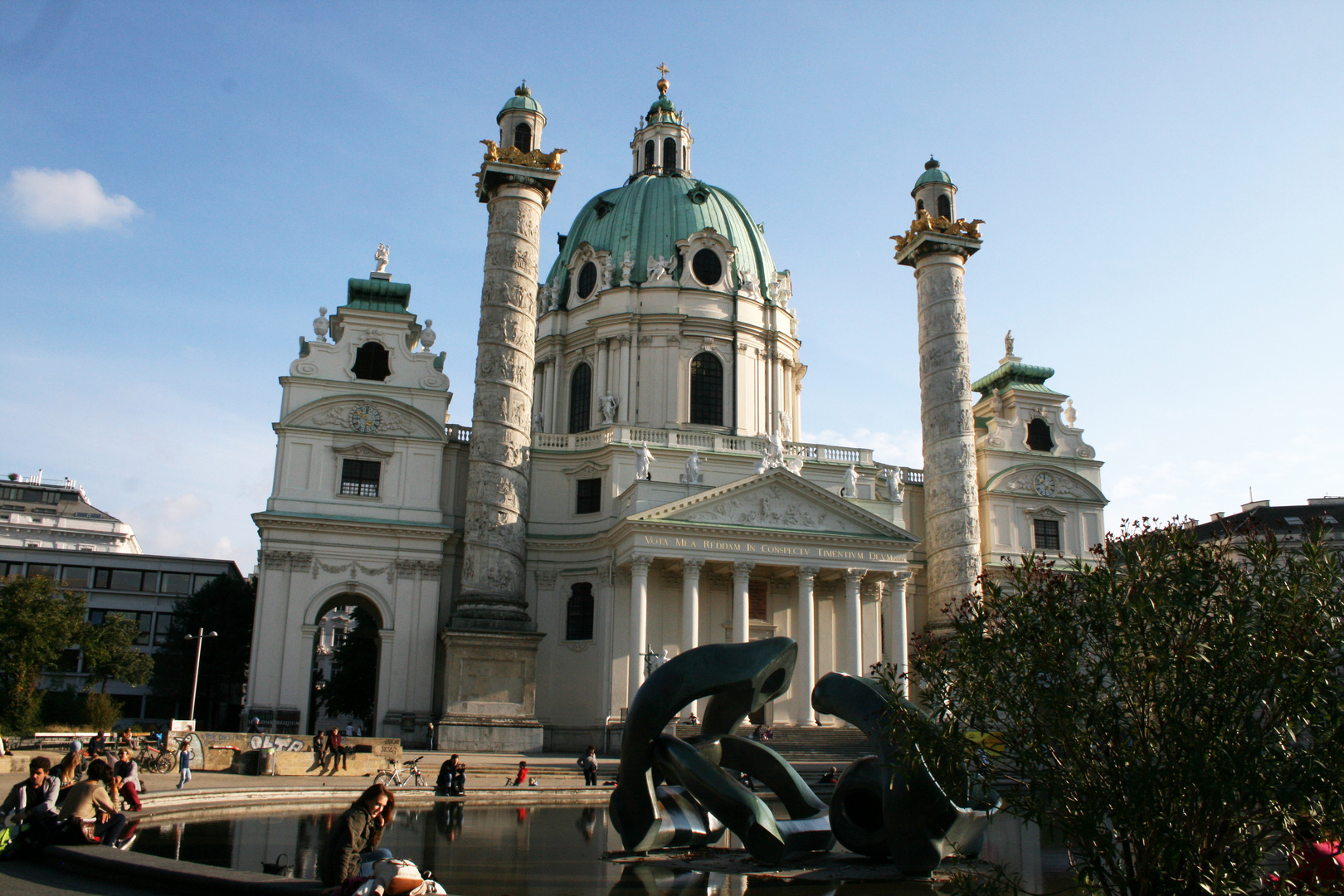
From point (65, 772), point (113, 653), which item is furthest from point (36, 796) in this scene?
point (113, 653)

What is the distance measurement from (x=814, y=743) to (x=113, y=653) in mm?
31244

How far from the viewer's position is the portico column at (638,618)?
3472 centimetres

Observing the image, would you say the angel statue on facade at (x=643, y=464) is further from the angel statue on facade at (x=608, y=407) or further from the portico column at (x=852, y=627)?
the portico column at (x=852, y=627)

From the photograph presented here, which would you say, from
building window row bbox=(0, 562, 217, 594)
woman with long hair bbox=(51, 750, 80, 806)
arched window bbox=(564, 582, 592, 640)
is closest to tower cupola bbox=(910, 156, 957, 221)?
arched window bbox=(564, 582, 592, 640)

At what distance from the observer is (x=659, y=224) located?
164ft

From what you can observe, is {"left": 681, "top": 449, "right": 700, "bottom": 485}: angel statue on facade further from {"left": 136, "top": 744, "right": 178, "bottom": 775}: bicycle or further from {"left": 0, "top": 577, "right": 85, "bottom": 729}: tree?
{"left": 0, "top": 577, "right": 85, "bottom": 729}: tree

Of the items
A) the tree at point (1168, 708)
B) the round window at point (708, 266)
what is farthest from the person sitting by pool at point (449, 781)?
the round window at point (708, 266)

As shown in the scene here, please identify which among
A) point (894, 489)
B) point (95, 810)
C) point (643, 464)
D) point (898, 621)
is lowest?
point (95, 810)

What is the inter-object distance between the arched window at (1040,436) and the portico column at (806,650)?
14725 millimetres

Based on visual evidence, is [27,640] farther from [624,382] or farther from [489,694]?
[624,382]

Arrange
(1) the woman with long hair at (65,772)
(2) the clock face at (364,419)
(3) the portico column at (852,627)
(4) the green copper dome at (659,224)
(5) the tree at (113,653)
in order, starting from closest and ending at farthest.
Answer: (1) the woman with long hair at (65,772)
(3) the portico column at (852,627)
(2) the clock face at (364,419)
(5) the tree at (113,653)
(4) the green copper dome at (659,224)

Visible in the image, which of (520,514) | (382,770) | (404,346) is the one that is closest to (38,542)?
(404,346)

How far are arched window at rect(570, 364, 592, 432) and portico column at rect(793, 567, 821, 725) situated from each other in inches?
562

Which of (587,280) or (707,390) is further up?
(587,280)
